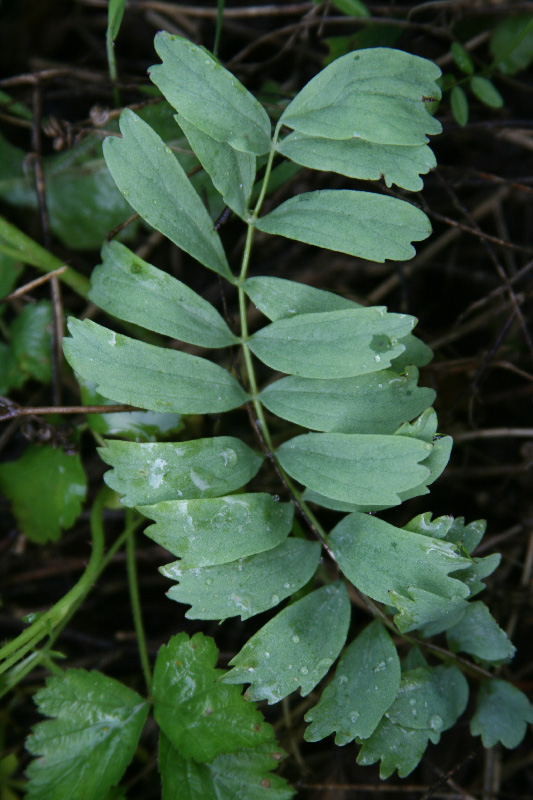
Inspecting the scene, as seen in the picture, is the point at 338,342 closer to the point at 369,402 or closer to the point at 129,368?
the point at 369,402

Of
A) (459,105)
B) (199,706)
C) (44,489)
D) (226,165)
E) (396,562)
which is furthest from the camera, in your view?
(44,489)

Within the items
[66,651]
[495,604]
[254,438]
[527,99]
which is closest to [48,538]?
[66,651]

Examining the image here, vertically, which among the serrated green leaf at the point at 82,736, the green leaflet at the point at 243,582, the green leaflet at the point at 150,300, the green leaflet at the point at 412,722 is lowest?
the serrated green leaf at the point at 82,736

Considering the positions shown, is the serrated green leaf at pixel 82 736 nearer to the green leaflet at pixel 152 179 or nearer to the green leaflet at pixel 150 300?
the green leaflet at pixel 150 300

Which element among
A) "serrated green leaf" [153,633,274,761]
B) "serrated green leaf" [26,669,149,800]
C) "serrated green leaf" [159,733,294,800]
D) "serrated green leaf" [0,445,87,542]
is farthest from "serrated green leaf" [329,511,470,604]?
"serrated green leaf" [0,445,87,542]

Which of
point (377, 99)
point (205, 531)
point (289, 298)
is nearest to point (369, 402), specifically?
point (289, 298)

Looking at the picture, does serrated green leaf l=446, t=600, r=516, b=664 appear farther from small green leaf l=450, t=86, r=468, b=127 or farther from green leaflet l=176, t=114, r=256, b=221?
small green leaf l=450, t=86, r=468, b=127

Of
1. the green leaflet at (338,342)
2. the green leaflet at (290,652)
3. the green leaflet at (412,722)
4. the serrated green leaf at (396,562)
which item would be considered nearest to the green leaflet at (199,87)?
the green leaflet at (338,342)
